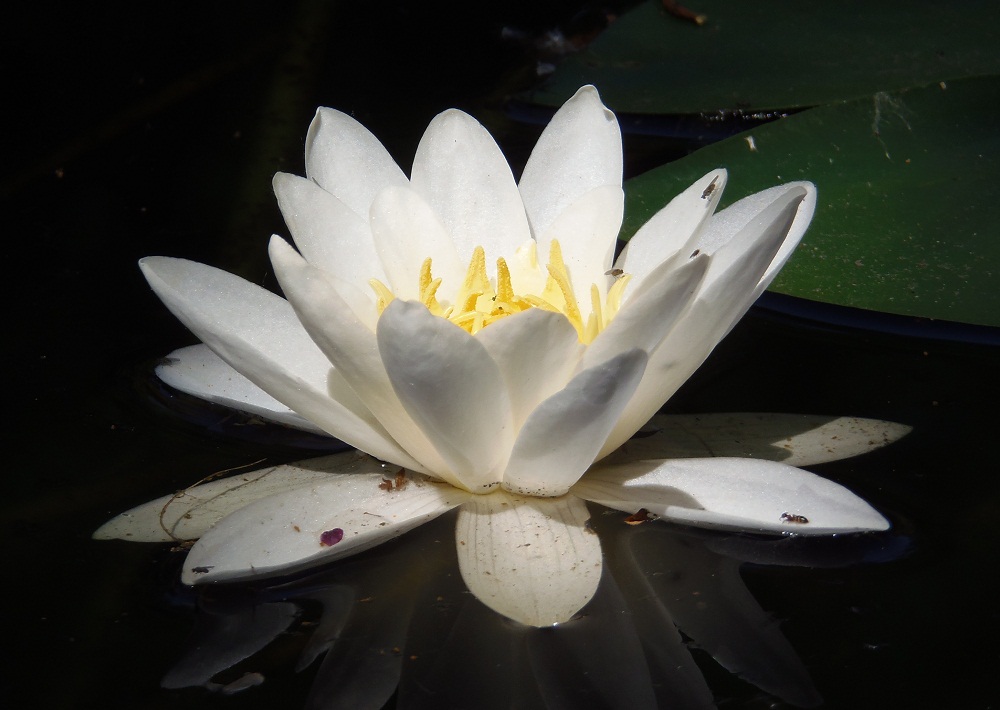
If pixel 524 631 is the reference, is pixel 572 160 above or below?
above

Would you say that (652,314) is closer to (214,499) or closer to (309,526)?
(309,526)

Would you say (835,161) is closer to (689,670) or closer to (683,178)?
(683,178)

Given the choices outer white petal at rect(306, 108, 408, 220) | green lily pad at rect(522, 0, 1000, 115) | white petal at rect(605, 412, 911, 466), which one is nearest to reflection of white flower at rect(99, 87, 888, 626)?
outer white petal at rect(306, 108, 408, 220)

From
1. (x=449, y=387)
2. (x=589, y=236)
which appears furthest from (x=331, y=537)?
(x=589, y=236)

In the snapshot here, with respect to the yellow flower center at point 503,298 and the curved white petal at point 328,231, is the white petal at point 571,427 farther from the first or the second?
the curved white petal at point 328,231

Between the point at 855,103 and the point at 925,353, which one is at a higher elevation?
the point at 855,103

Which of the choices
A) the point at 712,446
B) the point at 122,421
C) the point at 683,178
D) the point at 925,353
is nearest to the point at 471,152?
the point at 683,178

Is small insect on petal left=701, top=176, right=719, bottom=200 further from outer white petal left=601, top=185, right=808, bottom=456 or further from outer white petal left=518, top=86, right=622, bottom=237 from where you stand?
outer white petal left=518, top=86, right=622, bottom=237
